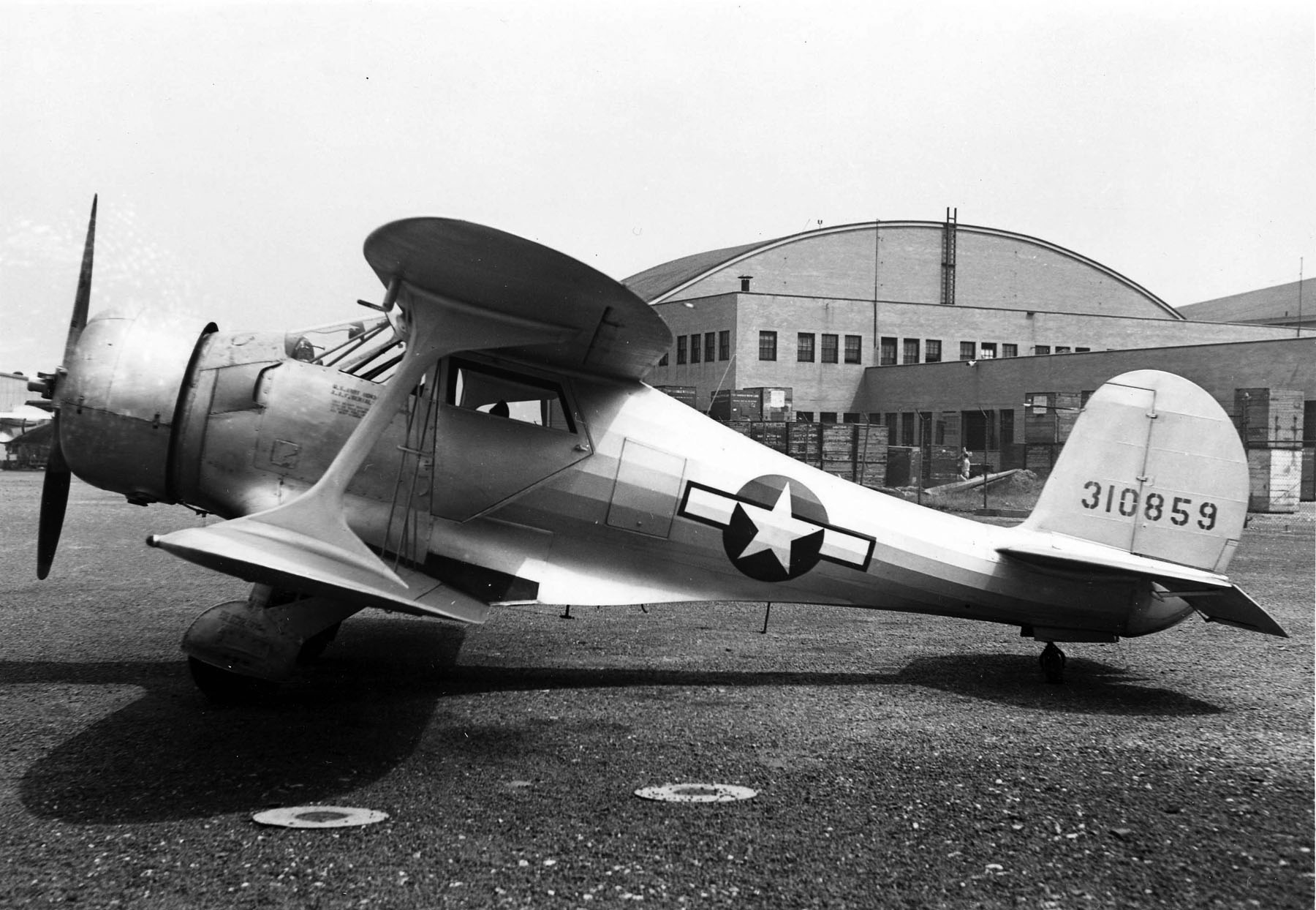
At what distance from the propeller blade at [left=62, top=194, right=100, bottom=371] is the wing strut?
186 centimetres

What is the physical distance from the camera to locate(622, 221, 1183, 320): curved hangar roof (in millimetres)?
55594

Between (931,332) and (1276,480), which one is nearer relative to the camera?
(1276,480)

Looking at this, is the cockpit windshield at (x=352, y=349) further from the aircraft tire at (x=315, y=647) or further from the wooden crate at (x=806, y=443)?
the wooden crate at (x=806, y=443)

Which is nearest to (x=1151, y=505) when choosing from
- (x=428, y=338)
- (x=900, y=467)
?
(x=428, y=338)

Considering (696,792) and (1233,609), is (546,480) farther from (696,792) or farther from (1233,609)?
(1233,609)

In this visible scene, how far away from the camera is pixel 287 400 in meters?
6.31

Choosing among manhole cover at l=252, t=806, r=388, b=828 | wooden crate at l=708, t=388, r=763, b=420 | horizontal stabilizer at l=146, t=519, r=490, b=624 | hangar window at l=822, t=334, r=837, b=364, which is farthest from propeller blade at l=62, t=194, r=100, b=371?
hangar window at l=822, t=334, r=837, b=364

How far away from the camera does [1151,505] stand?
693cm

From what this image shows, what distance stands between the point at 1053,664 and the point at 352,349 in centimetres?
510

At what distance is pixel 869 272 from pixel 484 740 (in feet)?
177

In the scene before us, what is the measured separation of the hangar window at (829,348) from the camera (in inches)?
1973

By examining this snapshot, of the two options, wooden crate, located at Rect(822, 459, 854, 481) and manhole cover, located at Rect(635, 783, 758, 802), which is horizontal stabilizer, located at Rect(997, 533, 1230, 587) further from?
wooden crate, located at Rect(822, 459, 854, 481)

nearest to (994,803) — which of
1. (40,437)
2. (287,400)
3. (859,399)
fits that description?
(287,400)

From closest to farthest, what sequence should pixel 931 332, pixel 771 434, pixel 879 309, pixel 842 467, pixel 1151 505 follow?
1. pixel 1151 505
2. pixel 842 467
3. pixel 771 434
4. pixel 879 309
5. pixel 931 332
